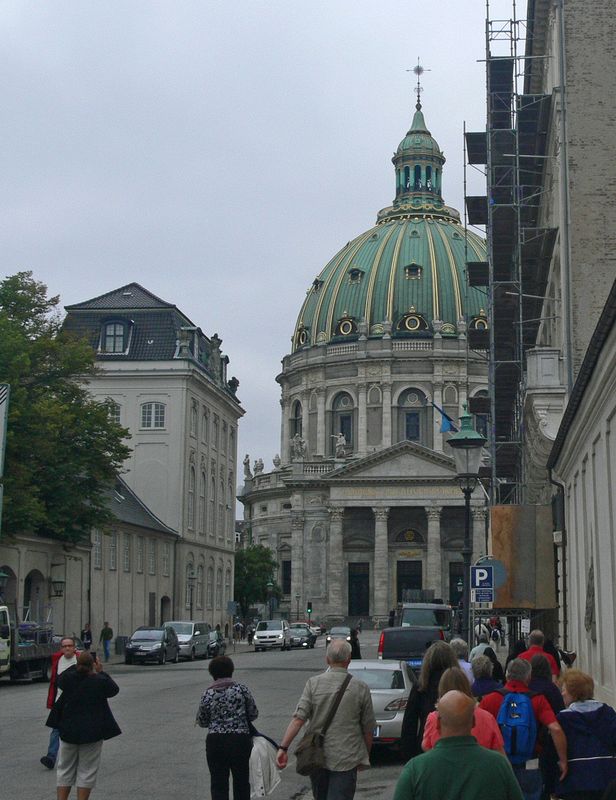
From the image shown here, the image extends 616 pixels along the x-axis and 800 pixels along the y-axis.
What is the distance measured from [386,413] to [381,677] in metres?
95.7

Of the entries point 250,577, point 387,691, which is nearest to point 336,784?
point 387,691

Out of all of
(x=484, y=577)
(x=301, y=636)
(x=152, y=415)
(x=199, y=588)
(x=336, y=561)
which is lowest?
(x=301, y=636)

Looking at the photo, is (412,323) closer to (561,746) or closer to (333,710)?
(333,710)

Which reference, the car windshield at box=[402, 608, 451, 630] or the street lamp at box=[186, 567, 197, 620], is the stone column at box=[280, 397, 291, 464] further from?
the car windshield at box=[402, 608, 451, 630]

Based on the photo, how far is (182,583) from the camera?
219ft

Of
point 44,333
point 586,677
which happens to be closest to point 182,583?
point 44,333

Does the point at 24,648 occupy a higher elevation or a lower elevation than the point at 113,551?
lower

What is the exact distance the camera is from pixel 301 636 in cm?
6825

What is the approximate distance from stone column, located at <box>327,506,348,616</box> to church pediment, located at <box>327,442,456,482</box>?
120 inches

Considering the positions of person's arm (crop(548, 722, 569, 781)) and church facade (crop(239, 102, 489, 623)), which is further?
church facade (crop(239, 102, 489, 623))

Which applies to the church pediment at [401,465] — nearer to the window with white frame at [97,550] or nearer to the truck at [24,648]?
the window with white frame at [97,550]

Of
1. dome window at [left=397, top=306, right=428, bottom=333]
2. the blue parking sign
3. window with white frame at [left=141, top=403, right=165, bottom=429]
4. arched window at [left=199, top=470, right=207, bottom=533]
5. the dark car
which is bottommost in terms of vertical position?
the dark car

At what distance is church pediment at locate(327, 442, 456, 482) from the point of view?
102 m

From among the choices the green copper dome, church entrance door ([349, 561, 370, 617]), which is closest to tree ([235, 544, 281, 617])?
church entrance door ([349, 561, 370, 617])
